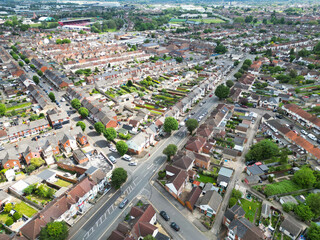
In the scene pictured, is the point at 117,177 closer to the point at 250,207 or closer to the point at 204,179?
the point at 204,179

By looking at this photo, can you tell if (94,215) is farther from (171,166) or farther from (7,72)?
(7,72)

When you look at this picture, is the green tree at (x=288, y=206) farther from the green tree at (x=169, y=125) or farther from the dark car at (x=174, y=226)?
the green tree at (x=169, y=125)

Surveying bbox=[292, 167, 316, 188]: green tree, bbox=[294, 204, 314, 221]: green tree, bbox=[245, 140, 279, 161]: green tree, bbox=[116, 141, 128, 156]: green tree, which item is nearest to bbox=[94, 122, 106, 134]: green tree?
bbox=[116, 141, 128, 156]: green tree

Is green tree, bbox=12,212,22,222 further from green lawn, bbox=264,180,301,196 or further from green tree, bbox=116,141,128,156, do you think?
green lawn, bbox=264,180,301,196

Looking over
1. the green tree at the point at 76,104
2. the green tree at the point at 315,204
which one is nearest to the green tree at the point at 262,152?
the green tree at the point at 315,204

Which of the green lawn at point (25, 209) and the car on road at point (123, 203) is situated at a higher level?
the car on road at point (123, 203)
